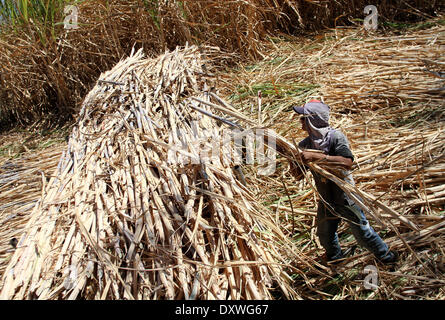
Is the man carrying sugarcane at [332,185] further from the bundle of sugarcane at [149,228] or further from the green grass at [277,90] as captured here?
the green grass at [277,90]

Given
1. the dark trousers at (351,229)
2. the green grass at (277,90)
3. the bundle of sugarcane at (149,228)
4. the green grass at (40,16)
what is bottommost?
the dark trousers at (351,229)

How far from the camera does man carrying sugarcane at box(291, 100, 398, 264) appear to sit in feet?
Result: 6.29

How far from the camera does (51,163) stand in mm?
3443

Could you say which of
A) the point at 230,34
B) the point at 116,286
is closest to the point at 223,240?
the point at 116,286

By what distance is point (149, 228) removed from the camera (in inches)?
75.4

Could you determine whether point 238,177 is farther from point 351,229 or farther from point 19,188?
point 19,188

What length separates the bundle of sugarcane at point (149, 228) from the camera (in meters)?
1.82

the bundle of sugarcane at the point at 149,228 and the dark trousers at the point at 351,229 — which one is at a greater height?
the bundle of sugarcane at the point at 149,228

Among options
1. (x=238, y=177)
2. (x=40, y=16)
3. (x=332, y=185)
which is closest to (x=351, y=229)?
(x=332, y=185)

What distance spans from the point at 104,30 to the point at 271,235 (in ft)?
11.8

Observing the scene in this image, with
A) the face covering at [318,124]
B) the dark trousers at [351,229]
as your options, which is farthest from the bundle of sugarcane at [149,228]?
the face covering at [318,124]

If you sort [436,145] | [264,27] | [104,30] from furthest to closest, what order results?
[264,27], [104,30], [436,145]
